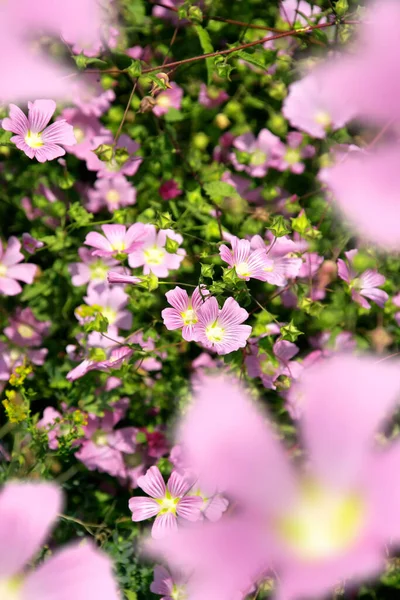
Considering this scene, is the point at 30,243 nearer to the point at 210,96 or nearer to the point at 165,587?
the point at 210,96

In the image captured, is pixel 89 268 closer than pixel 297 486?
No

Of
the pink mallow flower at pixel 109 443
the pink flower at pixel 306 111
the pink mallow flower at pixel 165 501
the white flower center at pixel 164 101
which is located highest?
the pink flower at pixel 306 111

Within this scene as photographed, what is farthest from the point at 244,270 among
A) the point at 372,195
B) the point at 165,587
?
the point at 372,195

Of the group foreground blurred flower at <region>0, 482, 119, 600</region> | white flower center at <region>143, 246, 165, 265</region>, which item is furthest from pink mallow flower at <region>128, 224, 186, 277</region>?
foreground blurred flower at <region>0, 482, 119, 600</region>

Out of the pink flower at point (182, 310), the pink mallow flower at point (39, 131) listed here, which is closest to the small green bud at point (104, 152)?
the pink mallow flower at point (39, 131)

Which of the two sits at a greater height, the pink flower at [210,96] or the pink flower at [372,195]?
the pink flower at [210,96]

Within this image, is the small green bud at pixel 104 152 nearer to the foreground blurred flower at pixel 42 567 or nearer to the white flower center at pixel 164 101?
the white flower center at pixel 164 101
